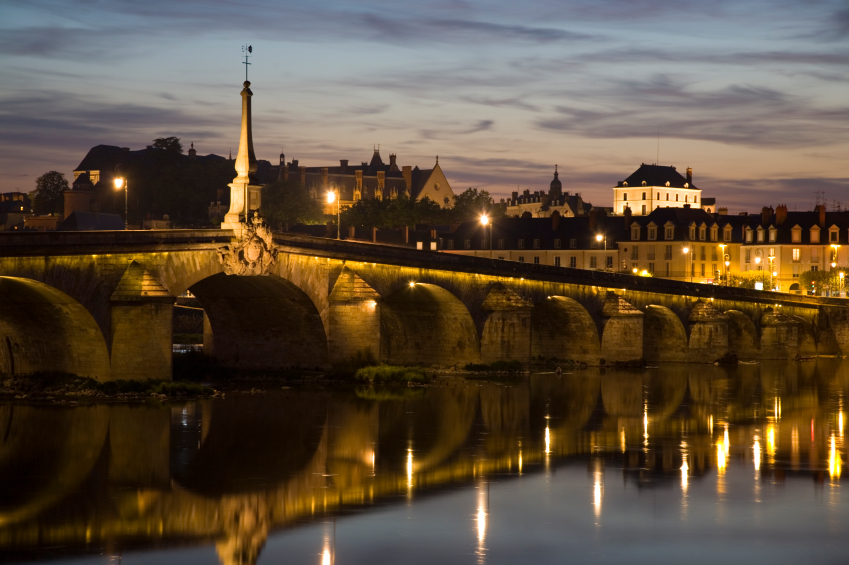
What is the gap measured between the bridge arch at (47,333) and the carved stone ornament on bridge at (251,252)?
6.45m

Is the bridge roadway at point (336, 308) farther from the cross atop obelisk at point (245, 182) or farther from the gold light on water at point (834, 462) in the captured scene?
the gold light on water at point (834, 462)

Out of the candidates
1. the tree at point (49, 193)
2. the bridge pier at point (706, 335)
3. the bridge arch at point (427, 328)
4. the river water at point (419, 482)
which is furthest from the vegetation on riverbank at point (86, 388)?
the tree at point (49, 193)

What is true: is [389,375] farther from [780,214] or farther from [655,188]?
[655,188]

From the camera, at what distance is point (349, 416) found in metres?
37.1

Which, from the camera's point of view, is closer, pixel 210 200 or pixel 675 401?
pixel 675 401

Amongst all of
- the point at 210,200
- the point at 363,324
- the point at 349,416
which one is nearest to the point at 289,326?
the point at 363,324

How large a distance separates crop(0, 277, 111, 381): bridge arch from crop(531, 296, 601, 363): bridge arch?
2943 centimetres

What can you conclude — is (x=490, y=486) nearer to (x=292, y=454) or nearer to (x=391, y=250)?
(x=292, y=454)

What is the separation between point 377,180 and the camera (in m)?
189

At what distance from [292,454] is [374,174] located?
164 meters

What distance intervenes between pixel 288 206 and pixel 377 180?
59.2 meters

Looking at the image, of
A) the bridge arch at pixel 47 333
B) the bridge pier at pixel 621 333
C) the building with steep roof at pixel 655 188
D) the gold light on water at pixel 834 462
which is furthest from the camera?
the building with steep roof at pixel 655 188

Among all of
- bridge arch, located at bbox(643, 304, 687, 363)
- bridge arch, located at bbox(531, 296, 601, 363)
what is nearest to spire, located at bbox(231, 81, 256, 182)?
bridge arch, located at bbox(531, 296, 601, 363)

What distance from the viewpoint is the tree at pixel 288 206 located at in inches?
5103
